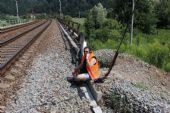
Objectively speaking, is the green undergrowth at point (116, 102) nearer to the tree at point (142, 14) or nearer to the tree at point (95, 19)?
the tree at point (95, 19)

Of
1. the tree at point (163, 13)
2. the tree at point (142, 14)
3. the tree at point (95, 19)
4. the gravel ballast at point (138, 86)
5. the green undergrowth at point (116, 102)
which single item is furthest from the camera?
the tree at point (163, 13)

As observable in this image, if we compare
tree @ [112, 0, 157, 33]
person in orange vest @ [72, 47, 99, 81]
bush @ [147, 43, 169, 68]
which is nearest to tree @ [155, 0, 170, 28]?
tree @ [112, 0, 157, 33]

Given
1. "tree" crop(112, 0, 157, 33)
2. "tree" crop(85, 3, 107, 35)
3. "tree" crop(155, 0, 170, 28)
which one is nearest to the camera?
"tree" crop(85, 3, 107, 35)

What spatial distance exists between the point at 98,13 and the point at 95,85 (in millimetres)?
40191

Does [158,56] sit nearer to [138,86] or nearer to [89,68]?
[138,86]

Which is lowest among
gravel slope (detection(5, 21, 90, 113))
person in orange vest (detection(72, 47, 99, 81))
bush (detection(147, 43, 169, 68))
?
bush (detection(147, 43, 169, 68))

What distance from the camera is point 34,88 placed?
998 centimetres

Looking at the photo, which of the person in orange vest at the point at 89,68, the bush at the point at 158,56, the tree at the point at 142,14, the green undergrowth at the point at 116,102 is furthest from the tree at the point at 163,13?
the green undergrowth at the point at 116,102

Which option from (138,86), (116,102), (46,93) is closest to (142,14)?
(138,86)

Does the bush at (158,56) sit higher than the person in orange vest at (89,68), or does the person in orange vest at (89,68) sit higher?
the person in orange vest at (89,68)

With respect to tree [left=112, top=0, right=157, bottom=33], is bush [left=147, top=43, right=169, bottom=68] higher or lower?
lower

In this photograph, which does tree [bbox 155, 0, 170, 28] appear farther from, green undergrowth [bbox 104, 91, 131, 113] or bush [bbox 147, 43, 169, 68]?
green undergrowth [bbox 104, 91, 131, 113]

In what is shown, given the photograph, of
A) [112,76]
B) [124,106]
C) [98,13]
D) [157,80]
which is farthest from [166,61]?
[98,13]

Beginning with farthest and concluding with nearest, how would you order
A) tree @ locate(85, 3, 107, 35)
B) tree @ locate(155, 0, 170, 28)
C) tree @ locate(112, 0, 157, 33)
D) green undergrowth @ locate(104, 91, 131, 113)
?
tree @ locate(155, 0, 170, 28) < tree @ locate(112, 0, 157, 33) < tree @ locate(85, 3, 107, 35) < green undergrowth @ locate(104, 91, 131, 113)
